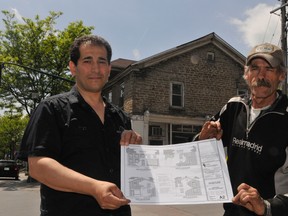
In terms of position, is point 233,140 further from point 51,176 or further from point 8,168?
point 8,168

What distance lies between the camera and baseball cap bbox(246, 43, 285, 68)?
269 cm

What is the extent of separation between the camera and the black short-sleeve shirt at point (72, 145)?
7.61ft

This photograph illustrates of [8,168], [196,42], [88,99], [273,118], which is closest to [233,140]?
[273,118]

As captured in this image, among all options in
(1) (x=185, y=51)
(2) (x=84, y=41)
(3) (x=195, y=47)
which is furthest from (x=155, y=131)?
(2) (x=84, y=41)

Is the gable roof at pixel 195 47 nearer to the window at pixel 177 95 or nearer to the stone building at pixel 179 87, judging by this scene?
the stone building at pixel 179 87

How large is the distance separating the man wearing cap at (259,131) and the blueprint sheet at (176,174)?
170 millimetres

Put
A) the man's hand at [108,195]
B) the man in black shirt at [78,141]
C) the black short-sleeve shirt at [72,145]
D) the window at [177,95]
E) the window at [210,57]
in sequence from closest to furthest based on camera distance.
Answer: the man's hand at [108,195]
the man in black shirt at [78,141]
the black short-sleeve shirt at [72,145]
the window at [177,95]
the window at [210,57]

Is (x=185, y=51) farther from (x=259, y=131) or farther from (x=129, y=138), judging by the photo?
(x=129, y=138)

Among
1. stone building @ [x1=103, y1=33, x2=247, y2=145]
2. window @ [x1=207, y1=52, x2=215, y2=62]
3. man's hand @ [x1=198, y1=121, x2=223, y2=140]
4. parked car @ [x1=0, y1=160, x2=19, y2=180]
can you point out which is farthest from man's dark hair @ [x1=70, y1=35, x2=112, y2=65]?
parked car @ [x1=0, y1=160, x2=19, y2=180]

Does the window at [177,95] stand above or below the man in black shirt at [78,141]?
above

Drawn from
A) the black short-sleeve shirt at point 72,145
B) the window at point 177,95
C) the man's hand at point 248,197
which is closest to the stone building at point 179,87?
the window at point 177,95

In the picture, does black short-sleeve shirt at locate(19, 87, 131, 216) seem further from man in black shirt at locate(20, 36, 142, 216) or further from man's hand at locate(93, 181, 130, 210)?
man's hand at locate(93, 181, 130, 210)

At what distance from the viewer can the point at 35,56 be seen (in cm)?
2644

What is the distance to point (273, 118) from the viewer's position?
2.62 meters
